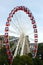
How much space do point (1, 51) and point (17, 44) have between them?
28.5m

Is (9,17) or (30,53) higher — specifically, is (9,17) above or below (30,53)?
above

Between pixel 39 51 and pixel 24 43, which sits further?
pixel 39 51

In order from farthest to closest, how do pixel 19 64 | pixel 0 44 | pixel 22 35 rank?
pixel 0 44 < pixel 22 35 < pixel 19 64

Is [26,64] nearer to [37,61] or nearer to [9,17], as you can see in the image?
[37,61]

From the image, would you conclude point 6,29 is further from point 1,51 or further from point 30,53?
point 1,51

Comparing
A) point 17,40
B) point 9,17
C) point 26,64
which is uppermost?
point 9,17

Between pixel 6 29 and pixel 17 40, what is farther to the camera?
pixel 17 40

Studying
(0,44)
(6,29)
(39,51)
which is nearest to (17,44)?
(6,29)

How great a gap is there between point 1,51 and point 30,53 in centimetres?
2128

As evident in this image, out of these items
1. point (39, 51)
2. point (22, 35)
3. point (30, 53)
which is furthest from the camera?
point (39, 51)

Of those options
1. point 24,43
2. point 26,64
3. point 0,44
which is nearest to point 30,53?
point 24,43

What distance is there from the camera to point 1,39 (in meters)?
191

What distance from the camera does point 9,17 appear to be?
86.8 metres

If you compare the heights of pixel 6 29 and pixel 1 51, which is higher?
pixel 6 29
